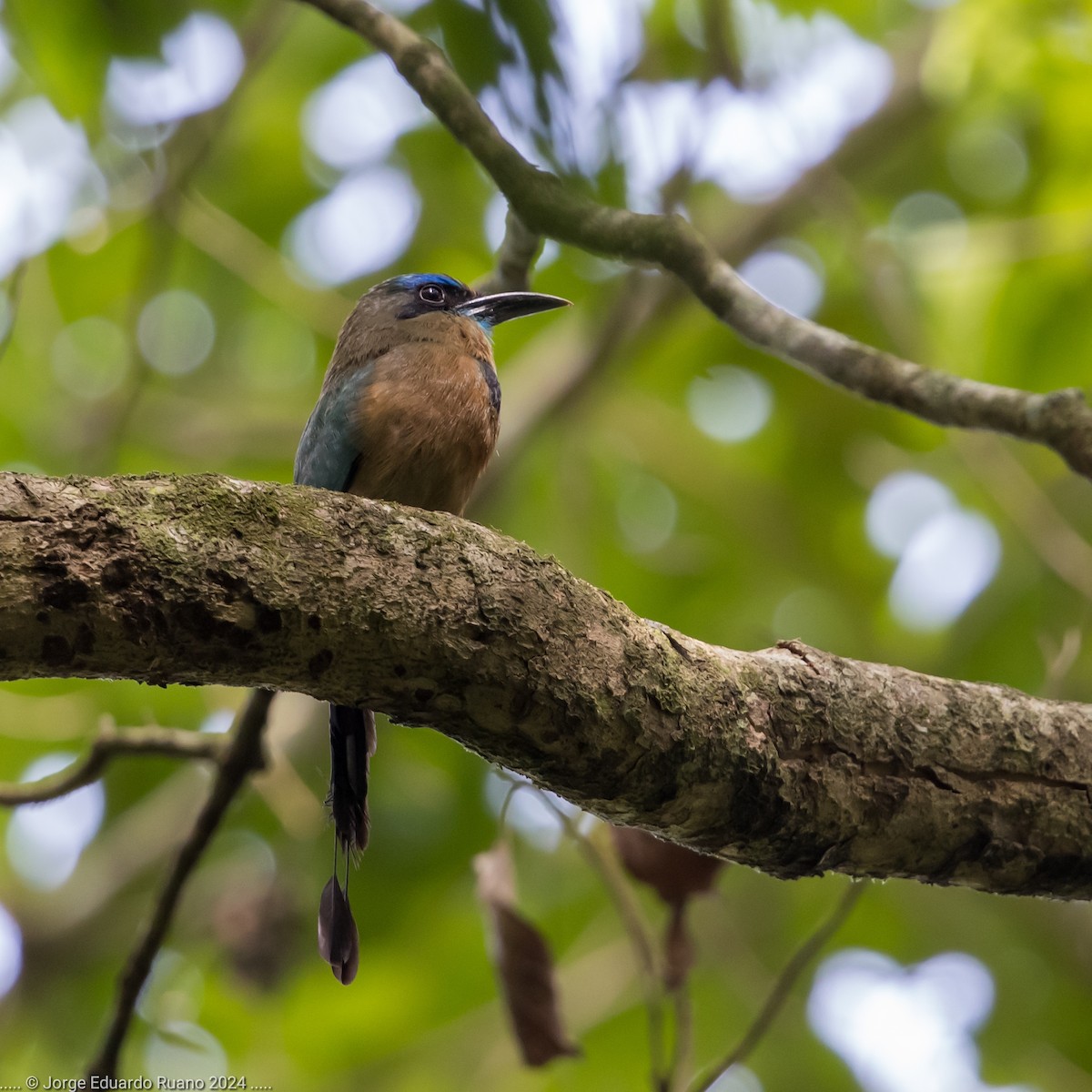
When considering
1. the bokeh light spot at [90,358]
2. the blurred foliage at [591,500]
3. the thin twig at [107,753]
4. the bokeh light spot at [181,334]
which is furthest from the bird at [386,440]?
the bokeh light spot at [90,358]

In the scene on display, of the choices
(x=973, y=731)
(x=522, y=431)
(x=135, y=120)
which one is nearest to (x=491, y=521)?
(x=522, y=431)

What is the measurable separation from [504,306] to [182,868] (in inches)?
76.4

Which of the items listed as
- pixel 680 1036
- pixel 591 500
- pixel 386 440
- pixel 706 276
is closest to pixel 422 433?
pixel 386 440

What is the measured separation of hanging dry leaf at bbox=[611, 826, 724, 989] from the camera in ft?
10.8

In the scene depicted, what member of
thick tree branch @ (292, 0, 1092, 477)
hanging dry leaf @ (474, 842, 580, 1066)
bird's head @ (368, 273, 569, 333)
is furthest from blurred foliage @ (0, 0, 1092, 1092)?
hanging dry leaf @ (474, 842, 580, 1066)

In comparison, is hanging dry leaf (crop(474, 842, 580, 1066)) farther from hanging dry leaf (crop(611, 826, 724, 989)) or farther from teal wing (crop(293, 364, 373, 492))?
teal wing (crop(293, 364, 373, 492))

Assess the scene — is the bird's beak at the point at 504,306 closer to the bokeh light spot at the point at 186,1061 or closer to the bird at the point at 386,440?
the bird at the point at 386,440

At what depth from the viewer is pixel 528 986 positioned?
3.36 meters

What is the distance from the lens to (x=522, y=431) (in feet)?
17.4

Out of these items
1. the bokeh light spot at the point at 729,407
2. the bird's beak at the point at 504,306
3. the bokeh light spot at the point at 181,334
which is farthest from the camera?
the bokeh light spot at the point at 181,334

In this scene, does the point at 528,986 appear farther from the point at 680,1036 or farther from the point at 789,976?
the point at 789,976

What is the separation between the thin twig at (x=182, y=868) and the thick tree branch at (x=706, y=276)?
140cm

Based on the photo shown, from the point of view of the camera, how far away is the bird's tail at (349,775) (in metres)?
3.31

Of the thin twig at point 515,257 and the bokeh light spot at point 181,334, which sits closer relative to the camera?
the thin twig at point 515,257
